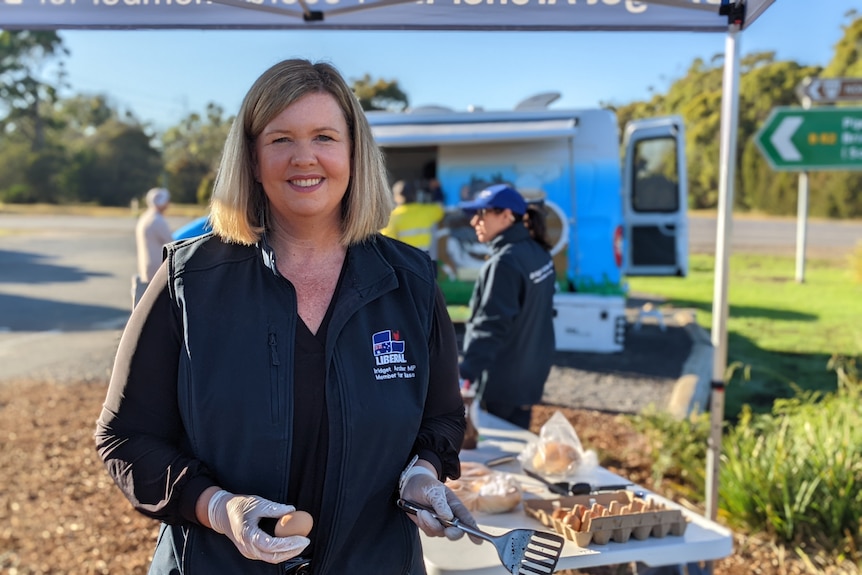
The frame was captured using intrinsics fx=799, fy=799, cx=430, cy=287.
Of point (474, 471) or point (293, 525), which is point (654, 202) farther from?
point (293, 525)

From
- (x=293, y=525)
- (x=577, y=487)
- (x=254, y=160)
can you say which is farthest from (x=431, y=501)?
(x=577, y=487)

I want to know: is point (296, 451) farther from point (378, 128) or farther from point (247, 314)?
point (378, 128)

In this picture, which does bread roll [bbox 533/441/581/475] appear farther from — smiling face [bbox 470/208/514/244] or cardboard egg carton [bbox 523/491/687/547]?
smiling face [bbox 470/208/514/244]

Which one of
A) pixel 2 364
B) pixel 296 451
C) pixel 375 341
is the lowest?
pixel 2 364

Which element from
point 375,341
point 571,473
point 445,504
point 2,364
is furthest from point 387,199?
point 2,364

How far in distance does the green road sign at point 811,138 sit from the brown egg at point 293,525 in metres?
5.69

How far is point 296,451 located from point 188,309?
338 mm

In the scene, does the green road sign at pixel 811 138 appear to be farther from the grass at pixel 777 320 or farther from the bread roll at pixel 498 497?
the bread roll at pixel 498 497

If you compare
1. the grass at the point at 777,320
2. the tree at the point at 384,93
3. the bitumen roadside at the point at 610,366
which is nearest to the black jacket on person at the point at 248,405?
the grass at the point at 777,320

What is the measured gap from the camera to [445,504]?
158cm

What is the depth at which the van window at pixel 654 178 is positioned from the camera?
380 inches

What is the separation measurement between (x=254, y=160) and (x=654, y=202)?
8.80m

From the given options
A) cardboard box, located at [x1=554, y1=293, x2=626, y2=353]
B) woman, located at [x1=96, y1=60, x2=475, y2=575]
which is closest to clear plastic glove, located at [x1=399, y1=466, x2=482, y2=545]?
woman, located at [x1=96, y1=60, x2=475, y2=575]

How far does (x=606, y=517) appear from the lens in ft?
7.41
